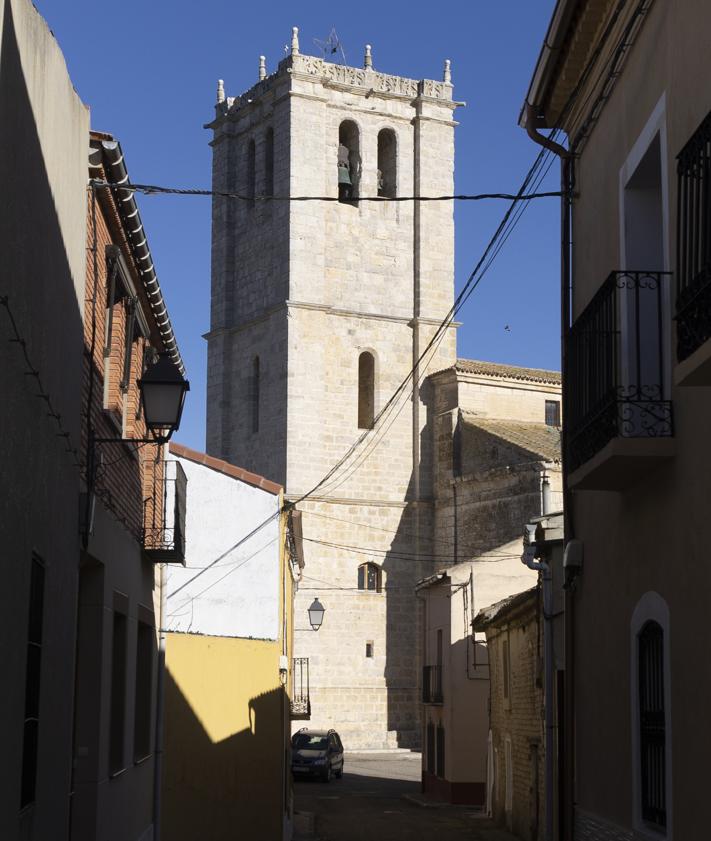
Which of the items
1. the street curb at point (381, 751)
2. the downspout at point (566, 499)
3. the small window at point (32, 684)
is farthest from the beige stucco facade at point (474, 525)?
the small window at point (32, 684)

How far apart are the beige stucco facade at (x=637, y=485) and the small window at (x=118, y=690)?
Result: 3603 millimetres

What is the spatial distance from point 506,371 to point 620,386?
3797 cm

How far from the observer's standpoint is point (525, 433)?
43500 millimetres

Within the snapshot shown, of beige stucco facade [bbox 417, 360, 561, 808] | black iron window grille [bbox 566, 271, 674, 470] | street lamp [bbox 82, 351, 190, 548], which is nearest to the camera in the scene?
black iron window grille [bbox 566, 271, 674, 470]

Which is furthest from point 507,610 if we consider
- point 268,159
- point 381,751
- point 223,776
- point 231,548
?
point 268,159

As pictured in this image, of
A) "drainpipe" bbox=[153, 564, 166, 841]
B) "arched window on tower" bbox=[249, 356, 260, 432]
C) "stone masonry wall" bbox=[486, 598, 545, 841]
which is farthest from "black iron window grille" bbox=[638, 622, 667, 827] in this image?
"arched window on tower" bbox=[249, 356, 260, 432]

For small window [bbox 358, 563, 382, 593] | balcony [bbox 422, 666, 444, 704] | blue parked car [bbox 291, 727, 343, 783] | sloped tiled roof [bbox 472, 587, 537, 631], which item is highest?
small window [bbox 358, 563, 382, 593]

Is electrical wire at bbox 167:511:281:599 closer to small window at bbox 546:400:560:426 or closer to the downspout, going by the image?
the downspout

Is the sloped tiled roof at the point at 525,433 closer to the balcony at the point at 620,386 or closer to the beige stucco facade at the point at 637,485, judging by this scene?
the beige stucco facade at the point at 637,485

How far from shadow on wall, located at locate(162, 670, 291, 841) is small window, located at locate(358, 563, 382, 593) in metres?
25.6

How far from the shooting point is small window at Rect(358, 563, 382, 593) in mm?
43688

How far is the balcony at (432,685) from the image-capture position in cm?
3067

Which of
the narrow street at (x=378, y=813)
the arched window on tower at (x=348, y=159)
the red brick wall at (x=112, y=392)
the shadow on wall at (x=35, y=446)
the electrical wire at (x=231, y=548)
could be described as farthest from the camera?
the arched window on tower at (x=348, y=159)

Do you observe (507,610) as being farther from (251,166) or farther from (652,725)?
(251,166)
